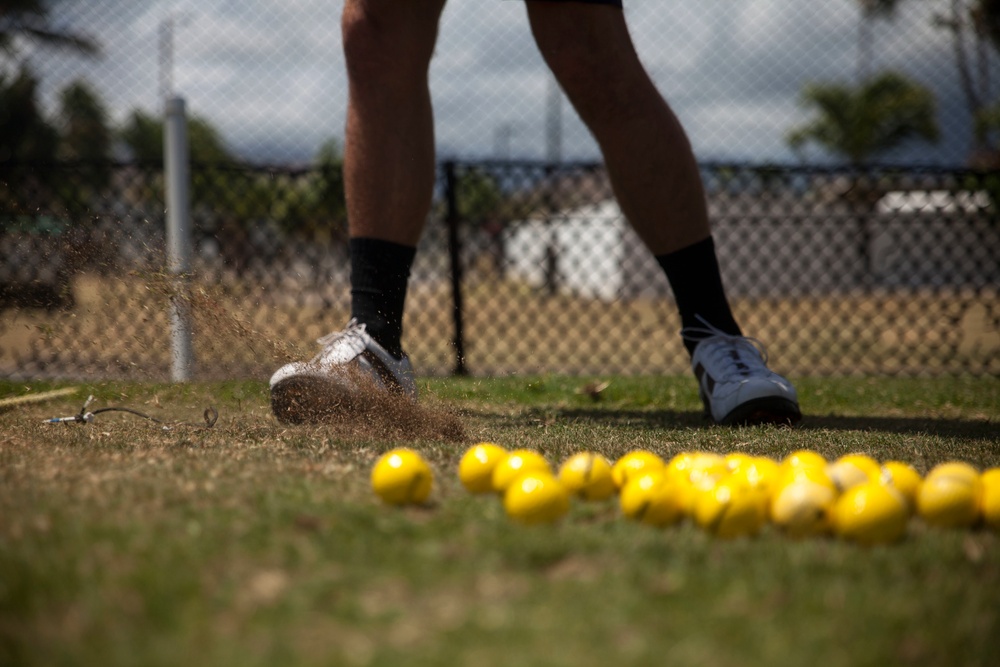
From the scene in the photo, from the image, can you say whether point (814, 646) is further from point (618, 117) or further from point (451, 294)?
point (451, 294)

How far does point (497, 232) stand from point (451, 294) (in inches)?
39.6

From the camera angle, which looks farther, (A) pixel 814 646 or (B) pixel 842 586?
(B) pixel 842 586

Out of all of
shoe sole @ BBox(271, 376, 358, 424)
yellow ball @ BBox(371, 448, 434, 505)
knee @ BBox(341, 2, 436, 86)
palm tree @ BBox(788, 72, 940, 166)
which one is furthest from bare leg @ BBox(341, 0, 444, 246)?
palm tree @ BBox(788, 72, 940, 166)

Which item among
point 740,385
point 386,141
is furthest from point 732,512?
point 386,141

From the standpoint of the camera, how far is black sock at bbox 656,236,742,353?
3.01 metres

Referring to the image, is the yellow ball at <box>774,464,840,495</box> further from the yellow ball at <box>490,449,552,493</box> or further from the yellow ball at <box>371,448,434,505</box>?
the yellow ball at <box>371,448,434,505</box>

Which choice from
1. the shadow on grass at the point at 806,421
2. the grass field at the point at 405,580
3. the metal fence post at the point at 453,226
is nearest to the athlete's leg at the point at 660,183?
the shadow on grass at the point at 806,421

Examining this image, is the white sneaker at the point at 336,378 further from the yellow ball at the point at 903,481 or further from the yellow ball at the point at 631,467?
the yellow ball at the point at 903,481

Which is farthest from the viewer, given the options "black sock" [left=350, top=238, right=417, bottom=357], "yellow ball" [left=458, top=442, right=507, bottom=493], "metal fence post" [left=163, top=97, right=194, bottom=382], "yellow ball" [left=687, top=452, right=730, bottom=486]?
"metal fence post" [left=163, top=97, right=194, bottom=382]

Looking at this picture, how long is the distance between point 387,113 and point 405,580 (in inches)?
79.6

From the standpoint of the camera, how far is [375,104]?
2918 mm

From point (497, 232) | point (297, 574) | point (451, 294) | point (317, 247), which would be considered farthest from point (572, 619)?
point (497, 232)

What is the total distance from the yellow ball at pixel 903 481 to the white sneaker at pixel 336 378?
4.59 ft

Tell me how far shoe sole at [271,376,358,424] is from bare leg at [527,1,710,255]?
121cm
